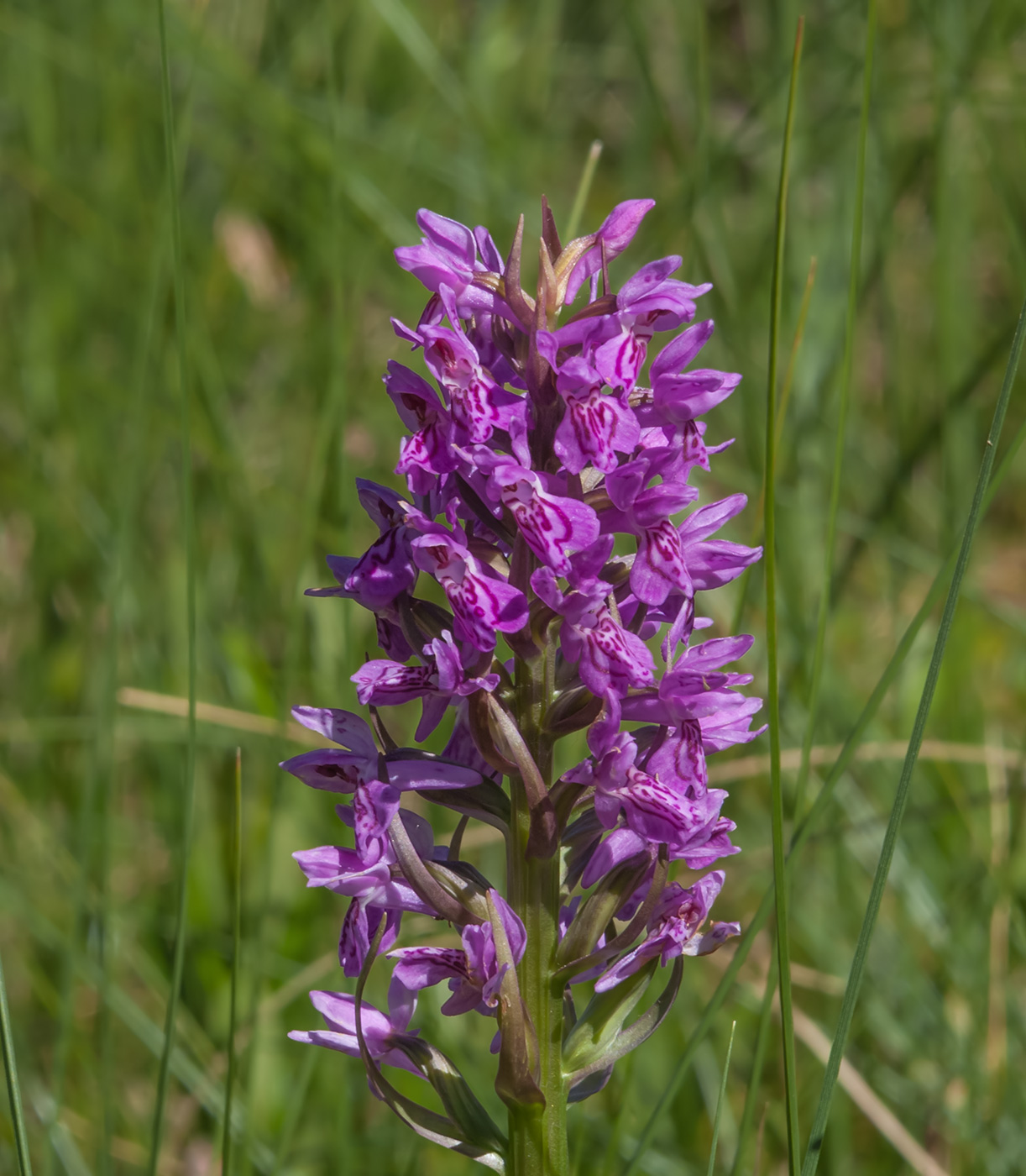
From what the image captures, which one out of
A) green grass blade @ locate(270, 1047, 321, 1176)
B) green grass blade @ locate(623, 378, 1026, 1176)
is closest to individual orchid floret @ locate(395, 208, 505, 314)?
green grass blade @ locate(623, 378, 1026, 1176)

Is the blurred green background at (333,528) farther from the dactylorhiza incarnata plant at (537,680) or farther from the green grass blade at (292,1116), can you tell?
the dactylorhiza incarnata plant at (537,680)

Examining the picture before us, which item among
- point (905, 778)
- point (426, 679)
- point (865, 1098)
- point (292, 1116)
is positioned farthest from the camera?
point (865, 1098)

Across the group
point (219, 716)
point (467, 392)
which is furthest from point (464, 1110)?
point (219, 716)

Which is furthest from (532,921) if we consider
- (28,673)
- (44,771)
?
(28,673)

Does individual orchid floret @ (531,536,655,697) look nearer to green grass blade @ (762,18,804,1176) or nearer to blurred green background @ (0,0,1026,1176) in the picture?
green grass blade @ (762,18,804,1176)

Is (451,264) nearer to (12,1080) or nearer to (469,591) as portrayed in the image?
(469,591)

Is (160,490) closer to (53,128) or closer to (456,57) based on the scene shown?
(53,128)
